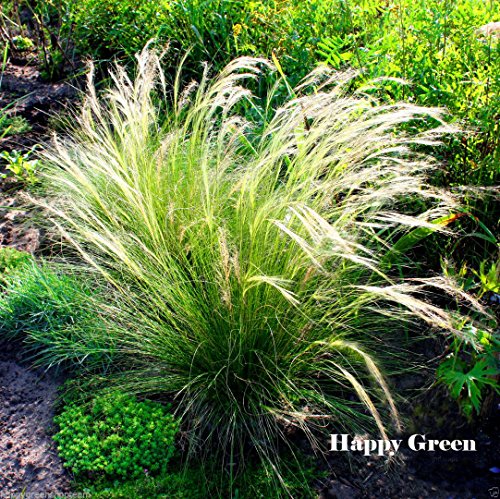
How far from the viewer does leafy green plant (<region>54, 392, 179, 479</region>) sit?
2.48 m

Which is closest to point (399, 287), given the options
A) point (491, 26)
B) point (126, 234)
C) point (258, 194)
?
point (258, 194)

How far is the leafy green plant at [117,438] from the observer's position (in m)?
2.48

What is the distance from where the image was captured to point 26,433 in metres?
2.62

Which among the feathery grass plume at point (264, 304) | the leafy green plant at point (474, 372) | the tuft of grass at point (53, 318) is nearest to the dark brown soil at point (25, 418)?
the tuft of grass at point (53, 318)

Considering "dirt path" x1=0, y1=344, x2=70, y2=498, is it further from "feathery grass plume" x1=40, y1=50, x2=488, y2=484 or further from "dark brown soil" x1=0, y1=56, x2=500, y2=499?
"feathery grass plume" x1=40, y1=50, x2=488, y2=484

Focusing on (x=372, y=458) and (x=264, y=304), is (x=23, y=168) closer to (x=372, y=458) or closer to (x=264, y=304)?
(x=264, y=304)

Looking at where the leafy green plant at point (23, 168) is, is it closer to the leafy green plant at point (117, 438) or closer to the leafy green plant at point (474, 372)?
the leafy green plant at point (117, 438)

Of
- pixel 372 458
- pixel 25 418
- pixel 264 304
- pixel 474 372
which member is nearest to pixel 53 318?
pixel 25 418

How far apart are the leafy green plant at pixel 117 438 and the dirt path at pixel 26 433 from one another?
0.07m

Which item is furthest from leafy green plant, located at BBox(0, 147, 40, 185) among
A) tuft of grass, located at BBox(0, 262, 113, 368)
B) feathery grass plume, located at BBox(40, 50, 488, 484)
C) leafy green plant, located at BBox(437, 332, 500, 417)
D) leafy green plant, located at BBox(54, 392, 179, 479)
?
leafy green plant, located at BBox(437, 332, 500, 417)

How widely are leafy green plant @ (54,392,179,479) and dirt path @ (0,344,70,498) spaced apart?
0.07 meters

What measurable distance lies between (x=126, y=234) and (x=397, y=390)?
1.37m

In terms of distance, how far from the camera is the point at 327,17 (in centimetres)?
405

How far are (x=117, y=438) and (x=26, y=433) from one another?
1.35 ft
